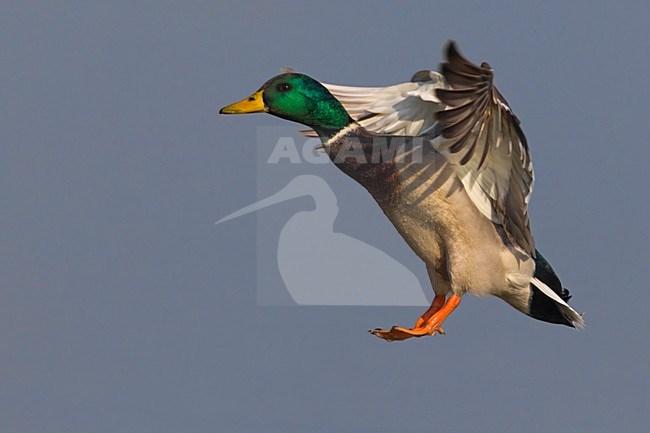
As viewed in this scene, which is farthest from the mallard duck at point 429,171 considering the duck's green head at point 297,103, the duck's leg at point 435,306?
the duck's leg at point 435,306

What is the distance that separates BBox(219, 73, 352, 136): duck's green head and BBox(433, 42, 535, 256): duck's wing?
897mm

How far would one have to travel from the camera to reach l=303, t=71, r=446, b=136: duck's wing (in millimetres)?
11211

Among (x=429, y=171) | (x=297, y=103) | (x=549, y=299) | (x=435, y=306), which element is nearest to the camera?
(x=297, y=103)

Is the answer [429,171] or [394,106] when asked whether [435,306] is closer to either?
[429,171]

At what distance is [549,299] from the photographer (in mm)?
12188

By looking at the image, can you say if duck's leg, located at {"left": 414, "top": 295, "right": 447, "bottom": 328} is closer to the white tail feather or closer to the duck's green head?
the white tail feather

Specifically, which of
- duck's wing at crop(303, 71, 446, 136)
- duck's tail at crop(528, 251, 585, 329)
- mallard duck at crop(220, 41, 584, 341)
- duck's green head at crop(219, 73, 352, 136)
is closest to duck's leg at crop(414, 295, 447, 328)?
mallard duck at crop(220, 41, 584, 341)

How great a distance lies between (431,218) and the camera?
11.2m

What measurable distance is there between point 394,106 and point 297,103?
0.97 m

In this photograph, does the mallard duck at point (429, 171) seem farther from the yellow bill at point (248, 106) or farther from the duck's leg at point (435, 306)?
the duck's leg at point (435, 306)

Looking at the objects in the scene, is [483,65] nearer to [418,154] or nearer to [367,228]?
[418,154]

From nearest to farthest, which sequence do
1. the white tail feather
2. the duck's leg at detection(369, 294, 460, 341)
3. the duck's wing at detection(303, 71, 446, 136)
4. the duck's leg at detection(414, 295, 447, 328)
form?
1. the duck's wing at detection(303, 71, 446, 136)
2. the duck's leg at detection(369, 294, 460, 341)
3. the duck's leg at detection(414, 295, 447, 328)
4. the white tail feather

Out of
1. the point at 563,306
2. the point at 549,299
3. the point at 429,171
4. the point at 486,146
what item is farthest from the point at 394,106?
the point at 563,306

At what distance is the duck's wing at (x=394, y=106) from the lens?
11211 millimetres
